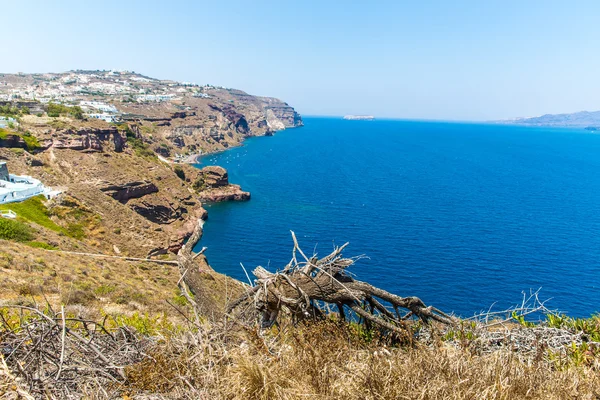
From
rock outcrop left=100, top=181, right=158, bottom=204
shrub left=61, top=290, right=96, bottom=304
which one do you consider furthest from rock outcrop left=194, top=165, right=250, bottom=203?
shrub left=61, top=290, right=96, bottom=304

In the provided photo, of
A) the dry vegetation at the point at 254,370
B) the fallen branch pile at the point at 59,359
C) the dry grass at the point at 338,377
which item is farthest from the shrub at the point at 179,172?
the dry grass at the point at 338,377

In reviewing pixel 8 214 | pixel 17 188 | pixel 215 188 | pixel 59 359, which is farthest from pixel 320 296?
pixel 215 188

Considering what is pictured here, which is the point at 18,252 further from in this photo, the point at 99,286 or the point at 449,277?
the point at 449,277

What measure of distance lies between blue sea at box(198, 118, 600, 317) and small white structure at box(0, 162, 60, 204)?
65.4 feet

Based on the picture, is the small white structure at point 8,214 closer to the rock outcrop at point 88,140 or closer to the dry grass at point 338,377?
the rock outcrop at point 88,140

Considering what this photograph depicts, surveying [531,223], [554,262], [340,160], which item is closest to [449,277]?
[554,262]

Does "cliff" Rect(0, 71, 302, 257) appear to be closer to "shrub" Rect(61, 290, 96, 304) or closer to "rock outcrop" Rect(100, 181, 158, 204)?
"rock outcrop" Rect(100, 181, 158, 204)

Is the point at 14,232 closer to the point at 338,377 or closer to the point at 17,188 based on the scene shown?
the point at 17,188

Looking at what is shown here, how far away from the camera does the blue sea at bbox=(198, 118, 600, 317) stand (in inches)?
1422

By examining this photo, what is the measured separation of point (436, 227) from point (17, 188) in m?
52.1

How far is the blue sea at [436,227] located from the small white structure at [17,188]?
19.9 metres

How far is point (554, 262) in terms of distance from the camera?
4097cm

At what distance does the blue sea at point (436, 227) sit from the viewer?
36125 millimetres

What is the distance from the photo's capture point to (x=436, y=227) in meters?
52.5
